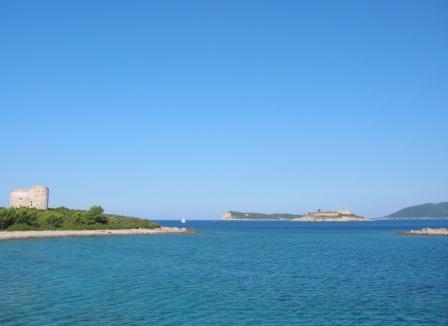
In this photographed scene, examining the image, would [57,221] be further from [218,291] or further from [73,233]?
[218,291]

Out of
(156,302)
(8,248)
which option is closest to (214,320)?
(156,302)

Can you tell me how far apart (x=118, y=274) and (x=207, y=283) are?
10.1 meters

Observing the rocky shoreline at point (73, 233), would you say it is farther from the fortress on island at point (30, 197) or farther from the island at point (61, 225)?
the fortress on island at point (30, 197)

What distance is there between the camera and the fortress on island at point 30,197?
137250 millimetres

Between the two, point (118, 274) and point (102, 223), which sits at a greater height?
point (102, 223)

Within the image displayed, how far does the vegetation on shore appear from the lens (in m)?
101

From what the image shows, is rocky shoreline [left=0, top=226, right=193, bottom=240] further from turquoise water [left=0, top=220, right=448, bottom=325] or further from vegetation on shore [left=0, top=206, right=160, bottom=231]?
turquoise water [left=0, top=220, right=448, bottom=325]

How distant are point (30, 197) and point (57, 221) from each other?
29207 millimetres

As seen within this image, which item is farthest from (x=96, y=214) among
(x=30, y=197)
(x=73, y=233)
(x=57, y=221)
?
(x=30, y=197)

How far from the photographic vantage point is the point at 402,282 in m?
42.1

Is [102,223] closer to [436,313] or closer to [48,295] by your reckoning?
[48,295]

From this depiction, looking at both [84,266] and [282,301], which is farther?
[84,266]

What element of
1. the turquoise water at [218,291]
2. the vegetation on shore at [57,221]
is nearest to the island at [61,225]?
the vegetation on shore at [57,221]

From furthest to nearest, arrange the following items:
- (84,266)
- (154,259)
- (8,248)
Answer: (8,248) < (154,259) < (84,266)
